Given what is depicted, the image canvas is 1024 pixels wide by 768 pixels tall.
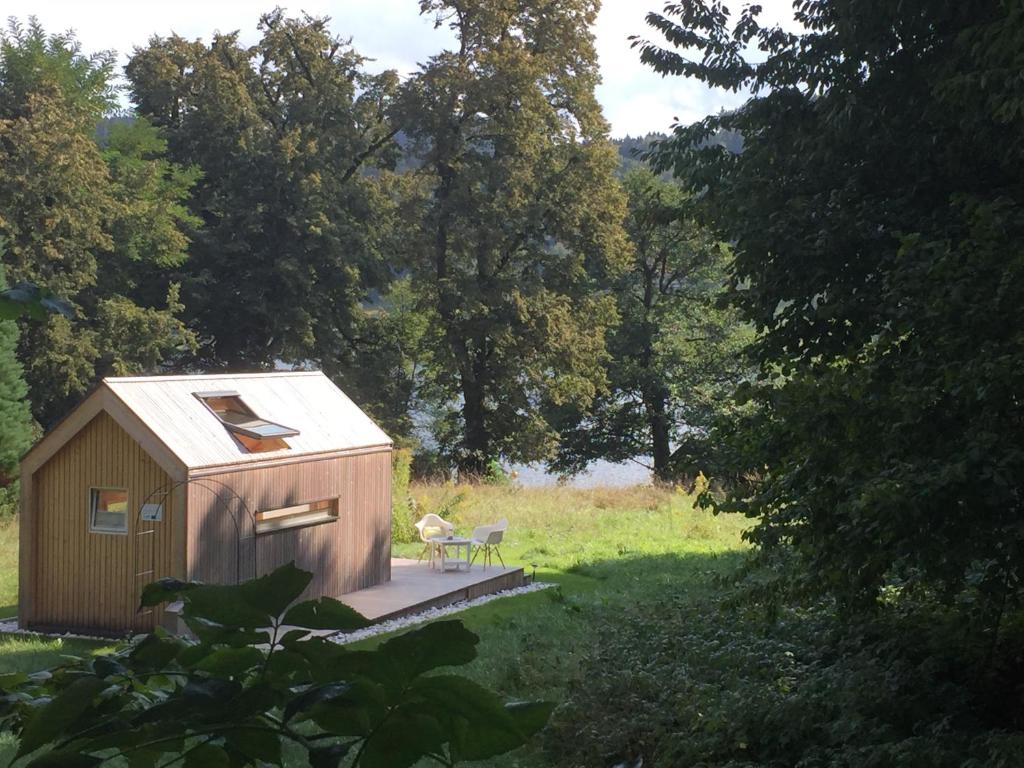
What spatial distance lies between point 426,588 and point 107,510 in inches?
165

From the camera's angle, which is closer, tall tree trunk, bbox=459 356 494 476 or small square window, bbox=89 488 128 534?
small square window, bbox=89 488 128 534

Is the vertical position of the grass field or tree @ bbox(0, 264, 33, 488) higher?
tree @ bbox(0, 264, 33, 488)

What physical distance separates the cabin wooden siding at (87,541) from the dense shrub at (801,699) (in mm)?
5905

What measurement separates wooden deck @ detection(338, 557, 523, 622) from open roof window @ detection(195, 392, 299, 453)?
6.79 feet

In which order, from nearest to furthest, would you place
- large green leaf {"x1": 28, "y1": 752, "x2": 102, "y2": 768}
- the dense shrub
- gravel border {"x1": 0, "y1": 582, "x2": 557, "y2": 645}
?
large green leaf {"x1": 28, "y1": 752, "x2": 102, "y2": 768} → the dense shrub → gravel border {"x1": 0, "y1": 582, "x2": 557, "y2": 645}

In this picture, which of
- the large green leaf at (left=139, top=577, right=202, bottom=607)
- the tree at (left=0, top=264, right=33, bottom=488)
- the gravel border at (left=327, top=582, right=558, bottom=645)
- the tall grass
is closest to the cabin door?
the gravel border at (left=327, top=582, right=558, bottom=645)

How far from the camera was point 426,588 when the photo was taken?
1440 centimetres

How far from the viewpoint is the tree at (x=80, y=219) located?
23.3 metres

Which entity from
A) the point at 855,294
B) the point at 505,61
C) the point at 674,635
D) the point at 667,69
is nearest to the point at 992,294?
the point at 855,294

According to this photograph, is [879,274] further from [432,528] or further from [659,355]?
[659,355]

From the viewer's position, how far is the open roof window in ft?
41.8

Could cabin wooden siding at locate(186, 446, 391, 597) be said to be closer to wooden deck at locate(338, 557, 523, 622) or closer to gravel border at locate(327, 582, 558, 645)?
wooden deck at locate(338, 557, 523, 622)

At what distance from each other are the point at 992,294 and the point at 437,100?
902 inches

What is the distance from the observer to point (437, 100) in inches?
1062
